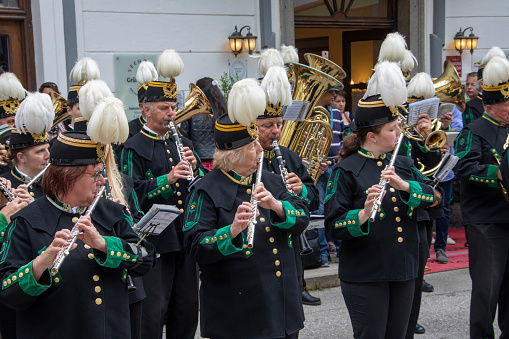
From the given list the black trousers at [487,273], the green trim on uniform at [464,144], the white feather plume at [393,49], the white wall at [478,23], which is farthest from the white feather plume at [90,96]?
the white wall at [478,23]

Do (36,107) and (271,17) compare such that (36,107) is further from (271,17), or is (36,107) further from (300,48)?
(300,48)

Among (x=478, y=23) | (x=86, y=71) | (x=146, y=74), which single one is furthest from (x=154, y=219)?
(x=478, y=23)

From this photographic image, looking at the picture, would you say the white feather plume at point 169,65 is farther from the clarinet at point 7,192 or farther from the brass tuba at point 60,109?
the clarinet at point 7,192

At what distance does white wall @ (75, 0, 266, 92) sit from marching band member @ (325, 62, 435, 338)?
5097mm

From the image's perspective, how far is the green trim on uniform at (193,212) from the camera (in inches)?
150

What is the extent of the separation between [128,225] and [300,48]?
10.4 meters

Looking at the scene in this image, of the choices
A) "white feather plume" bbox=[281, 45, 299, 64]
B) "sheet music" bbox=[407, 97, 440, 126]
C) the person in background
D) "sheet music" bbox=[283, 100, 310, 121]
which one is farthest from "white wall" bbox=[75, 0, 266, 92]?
"sheet music" bbox=[407, 97, 440, 126]

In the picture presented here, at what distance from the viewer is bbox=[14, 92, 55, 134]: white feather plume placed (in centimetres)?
436

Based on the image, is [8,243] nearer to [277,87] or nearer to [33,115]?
[33,115]

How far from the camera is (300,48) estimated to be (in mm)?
13477

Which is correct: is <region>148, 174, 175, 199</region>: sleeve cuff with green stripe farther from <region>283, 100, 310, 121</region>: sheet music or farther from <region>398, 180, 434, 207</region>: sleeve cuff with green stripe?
<region>398, 180, 434, 207</region>: sleeve cuff with green stripe

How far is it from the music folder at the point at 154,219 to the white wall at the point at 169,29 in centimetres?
547

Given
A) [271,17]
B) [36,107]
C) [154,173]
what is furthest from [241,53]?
[36,107]

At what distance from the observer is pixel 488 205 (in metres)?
5.38
